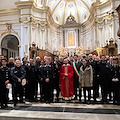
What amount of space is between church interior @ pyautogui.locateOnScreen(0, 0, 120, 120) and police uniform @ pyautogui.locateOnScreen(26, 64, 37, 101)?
2.88 feet

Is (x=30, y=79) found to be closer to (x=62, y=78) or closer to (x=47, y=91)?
(x=47, y=91)

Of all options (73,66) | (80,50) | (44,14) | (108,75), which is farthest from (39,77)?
(80,50)

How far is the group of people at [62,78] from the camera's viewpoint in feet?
15.0

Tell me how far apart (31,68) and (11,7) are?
1266 centimetres

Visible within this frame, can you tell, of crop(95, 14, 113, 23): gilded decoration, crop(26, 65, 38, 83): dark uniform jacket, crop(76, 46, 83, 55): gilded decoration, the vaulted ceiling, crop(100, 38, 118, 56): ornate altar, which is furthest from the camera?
the vaulted ceiling

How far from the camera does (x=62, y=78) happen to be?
5.05 meters

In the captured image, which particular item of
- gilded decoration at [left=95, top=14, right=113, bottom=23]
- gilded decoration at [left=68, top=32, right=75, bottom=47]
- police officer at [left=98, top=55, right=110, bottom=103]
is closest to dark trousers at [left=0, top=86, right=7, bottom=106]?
police officer at [left=98, top=55, right=110, bottom=103]

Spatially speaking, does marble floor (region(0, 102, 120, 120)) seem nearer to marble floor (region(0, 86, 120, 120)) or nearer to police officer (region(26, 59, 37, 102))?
marble floor (region(0, 86, 120, 120))

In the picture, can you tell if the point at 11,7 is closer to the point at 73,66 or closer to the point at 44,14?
the point at 44,14

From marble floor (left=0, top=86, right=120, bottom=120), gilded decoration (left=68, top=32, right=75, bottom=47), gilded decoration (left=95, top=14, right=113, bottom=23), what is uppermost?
gilded decoration (left=95, top=14, right=113, bottom=23)

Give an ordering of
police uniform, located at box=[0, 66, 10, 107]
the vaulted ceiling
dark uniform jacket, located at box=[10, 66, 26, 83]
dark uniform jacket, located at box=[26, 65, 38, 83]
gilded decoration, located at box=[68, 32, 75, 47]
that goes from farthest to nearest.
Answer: gilded decoration, located at box=[68, 32, 75, 47]
the vaulted ceiling
dark uniform jacket, located at box=[26, 65, 38, 83]
dark uniform jacket, located at box=[10, 66, 26, 83]
police uniform, located at box=[0, 66, 10, 107]

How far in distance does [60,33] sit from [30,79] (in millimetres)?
17388

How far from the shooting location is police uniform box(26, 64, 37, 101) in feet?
16.9

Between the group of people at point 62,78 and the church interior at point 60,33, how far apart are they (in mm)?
530
